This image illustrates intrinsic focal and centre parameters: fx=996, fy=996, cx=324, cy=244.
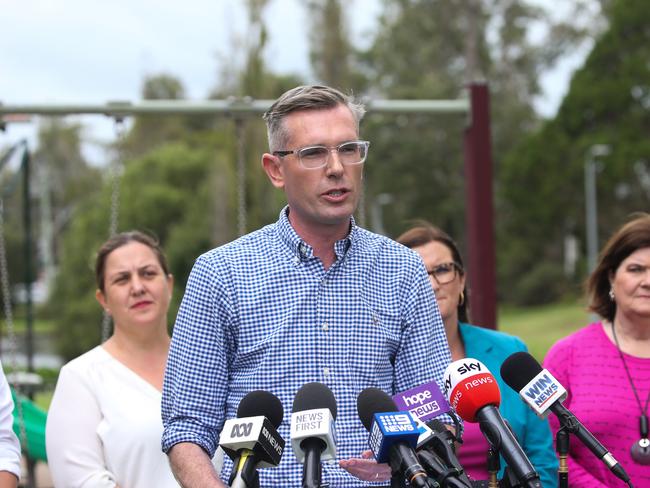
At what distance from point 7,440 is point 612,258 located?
284cm

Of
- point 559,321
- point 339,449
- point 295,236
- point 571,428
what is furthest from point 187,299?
point 559,321

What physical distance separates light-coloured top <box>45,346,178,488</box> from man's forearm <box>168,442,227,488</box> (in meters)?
1.41

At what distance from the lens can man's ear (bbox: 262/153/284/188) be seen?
3.30m

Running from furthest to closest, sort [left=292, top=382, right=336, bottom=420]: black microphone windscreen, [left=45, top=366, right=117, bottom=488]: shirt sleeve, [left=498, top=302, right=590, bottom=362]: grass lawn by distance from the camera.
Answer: [left=498, top=302, right=590, bottom=362]: grass lawn < [left=45, top=366, right=117, bottom=488]: shirt sleeve < [left=292, top=382, right=336, bottom=420]: black microphone windscreen

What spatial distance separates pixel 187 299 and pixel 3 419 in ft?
2.32

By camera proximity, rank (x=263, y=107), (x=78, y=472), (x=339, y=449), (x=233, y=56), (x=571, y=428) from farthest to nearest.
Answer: (x=233, y=56)
(x=263, y=107)
(x=78, y=472)
(x=339, y=449)
(x=571, y=428)

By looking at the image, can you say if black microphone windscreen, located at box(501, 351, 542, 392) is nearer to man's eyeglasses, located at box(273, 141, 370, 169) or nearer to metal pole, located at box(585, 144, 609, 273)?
man's eyeglasses, located at box(273, 141, 370, 169)

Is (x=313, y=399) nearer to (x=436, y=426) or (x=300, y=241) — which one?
(x=436, y=426)

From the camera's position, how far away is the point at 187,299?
3.17m

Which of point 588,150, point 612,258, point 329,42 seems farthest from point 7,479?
point 588,150

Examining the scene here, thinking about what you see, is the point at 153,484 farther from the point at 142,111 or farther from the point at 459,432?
the point at 142,111

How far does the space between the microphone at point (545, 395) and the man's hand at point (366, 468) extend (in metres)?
0.49

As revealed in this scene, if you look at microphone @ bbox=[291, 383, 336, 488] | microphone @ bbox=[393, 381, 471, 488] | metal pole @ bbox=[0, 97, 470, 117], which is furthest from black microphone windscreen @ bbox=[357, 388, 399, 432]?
metal pole @ bbox=[0, 97, 470, 117]

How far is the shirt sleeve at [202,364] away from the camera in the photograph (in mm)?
3113
